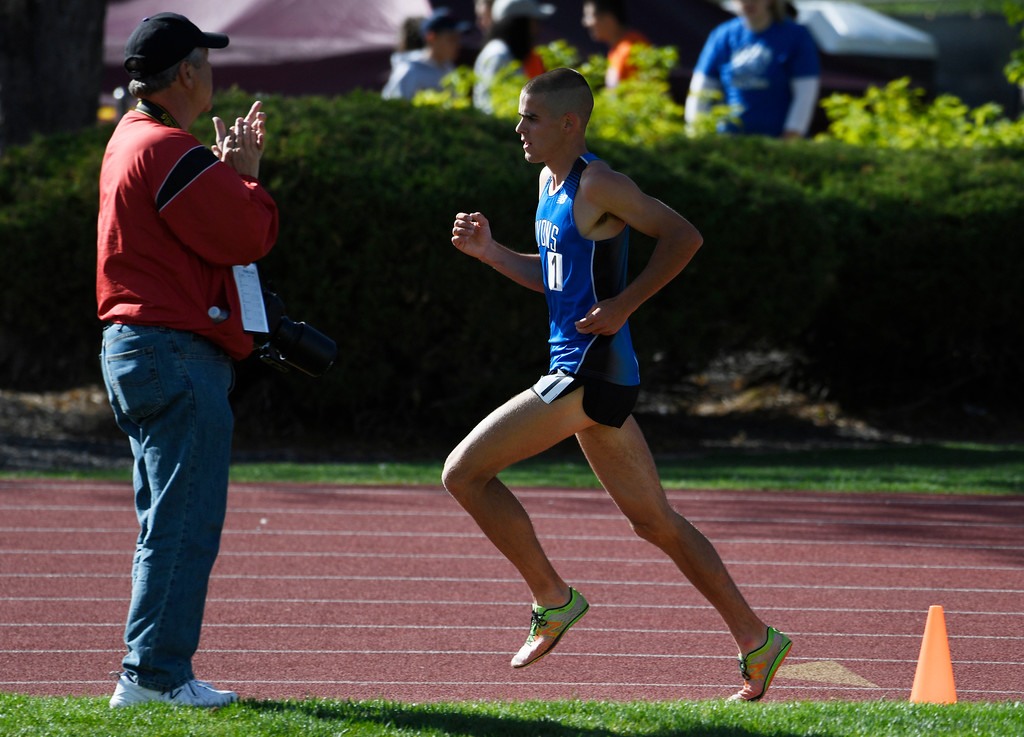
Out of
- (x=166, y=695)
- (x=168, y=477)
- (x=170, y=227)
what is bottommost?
(x=166, y=695)

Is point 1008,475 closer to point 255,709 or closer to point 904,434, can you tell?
point 904,434

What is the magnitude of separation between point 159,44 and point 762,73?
29.0 feet

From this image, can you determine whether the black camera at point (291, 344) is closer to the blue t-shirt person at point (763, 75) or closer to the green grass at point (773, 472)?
the green grass at point (773, 472)

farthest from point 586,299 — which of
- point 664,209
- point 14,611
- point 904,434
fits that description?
point 904,434

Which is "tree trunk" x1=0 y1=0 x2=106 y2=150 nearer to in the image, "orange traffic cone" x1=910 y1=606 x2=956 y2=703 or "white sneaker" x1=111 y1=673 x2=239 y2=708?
"white sneaker" x1=111 y1=673 x2=239 y2=708

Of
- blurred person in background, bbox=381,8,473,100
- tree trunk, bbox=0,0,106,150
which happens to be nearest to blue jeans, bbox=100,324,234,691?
blurred person in background, bbox=381,8,473,100

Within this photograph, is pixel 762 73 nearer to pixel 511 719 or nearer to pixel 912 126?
pixel 912 126

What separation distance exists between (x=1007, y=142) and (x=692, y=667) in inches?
372

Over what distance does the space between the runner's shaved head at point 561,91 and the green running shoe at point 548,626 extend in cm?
172

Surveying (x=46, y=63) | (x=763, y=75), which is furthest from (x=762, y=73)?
(x=46, y=63)

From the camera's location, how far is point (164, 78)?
4336mm

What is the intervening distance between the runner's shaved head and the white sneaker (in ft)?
7.51

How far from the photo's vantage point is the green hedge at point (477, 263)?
10.0m

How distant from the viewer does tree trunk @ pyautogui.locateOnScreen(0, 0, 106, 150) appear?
12367 millimetres
